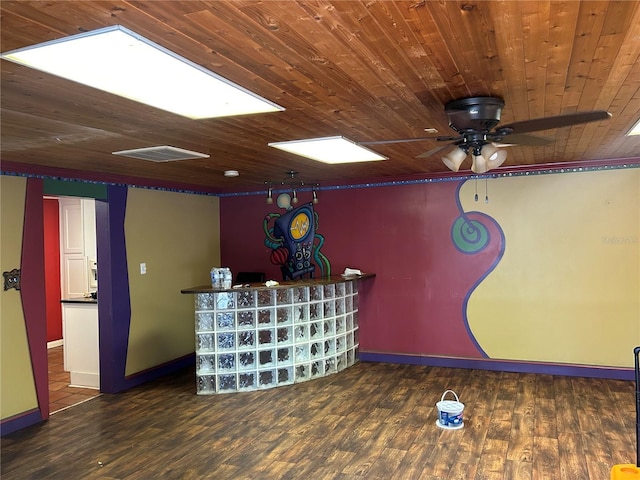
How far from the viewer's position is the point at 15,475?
326 centimetres

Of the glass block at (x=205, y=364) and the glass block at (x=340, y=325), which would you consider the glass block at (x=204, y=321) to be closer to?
the glass block at (x=205, y=364)

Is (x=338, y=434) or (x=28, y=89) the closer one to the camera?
(x=28, y=89)

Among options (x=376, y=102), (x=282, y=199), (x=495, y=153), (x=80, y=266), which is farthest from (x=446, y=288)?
(x=80, y=266)

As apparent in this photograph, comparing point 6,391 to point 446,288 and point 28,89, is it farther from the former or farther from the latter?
point 446,288

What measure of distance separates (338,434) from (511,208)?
3.13 metres

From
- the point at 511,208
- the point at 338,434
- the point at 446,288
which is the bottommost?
the point at 338,434

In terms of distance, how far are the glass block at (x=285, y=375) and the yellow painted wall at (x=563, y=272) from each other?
2136 mm

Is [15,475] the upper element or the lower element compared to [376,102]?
lower

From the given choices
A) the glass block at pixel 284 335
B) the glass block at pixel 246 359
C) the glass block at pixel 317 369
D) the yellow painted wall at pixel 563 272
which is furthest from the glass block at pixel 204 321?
the yellow painted wall at pixel 563 272

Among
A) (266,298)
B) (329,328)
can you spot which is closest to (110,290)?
(266,298)

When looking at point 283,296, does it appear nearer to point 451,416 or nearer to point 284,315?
point 284,315

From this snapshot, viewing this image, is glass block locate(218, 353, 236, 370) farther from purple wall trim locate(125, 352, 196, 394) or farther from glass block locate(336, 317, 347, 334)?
glass block locate(336, 317, 347, 334)

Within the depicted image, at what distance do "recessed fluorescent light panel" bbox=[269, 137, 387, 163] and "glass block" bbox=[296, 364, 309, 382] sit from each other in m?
2.17

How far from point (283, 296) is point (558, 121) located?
132 inches
